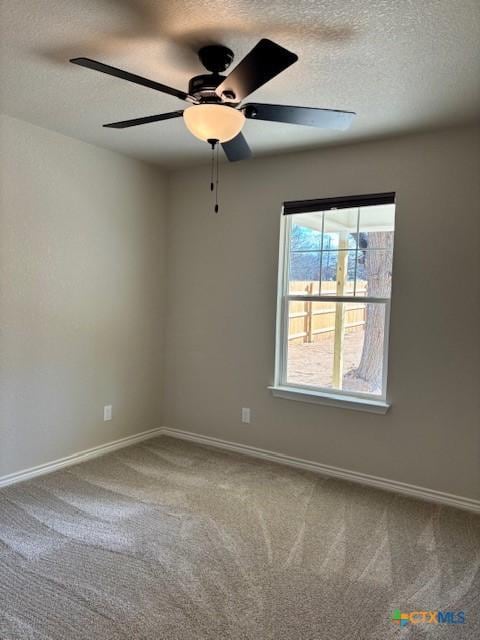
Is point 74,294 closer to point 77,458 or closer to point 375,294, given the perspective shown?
point 77,458

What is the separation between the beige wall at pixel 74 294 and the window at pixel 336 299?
126cm

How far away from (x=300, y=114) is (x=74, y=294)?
218cm

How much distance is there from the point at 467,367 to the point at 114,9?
2.68m

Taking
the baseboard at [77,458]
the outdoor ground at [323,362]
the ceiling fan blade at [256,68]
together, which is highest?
the ceiling fan blade at [256,68]

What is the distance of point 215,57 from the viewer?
203 centimetres

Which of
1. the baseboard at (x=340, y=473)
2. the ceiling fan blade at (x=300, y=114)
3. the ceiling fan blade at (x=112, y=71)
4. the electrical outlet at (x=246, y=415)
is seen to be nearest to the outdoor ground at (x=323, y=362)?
the electrical outlet at (x=246, y=415)

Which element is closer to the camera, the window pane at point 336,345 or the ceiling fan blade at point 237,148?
the ceiling fan blade at point 237,148

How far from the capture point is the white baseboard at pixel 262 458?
2961 mm

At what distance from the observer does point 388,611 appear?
1925 mm

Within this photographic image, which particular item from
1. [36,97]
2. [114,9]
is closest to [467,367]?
[114,9]

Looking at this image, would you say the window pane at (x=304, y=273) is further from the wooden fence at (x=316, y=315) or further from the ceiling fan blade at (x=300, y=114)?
the ceiling fan blade at (x=300, y=114)

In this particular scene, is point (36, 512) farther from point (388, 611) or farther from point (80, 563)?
point (388, 611)

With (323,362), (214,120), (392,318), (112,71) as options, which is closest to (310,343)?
(323,362)

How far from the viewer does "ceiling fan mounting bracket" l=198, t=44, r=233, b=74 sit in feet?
6.54
